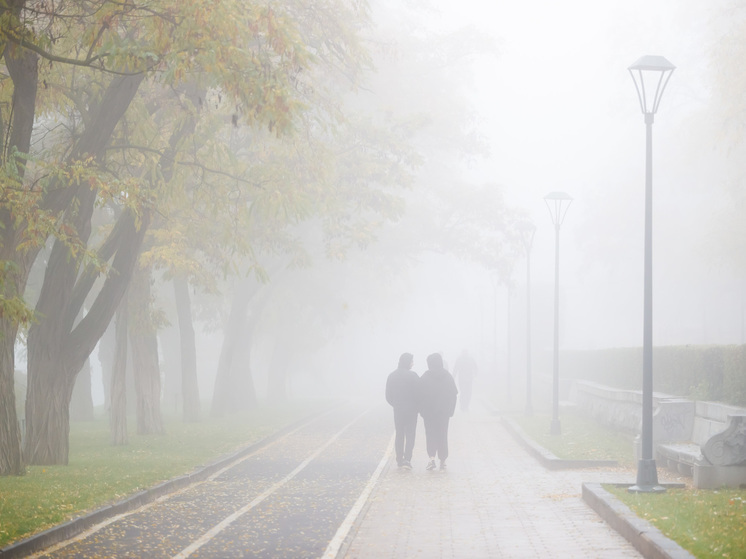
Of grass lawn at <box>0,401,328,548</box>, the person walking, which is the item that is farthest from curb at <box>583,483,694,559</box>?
the person walking

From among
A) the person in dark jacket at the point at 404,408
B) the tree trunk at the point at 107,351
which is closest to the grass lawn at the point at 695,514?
the person in dark jacket at the point at 404,408

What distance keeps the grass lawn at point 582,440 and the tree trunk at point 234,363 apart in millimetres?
10142

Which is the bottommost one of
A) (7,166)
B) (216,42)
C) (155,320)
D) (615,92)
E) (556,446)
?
(556,446)

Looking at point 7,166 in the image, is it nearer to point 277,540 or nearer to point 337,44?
point 277,540

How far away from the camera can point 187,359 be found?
31.3m

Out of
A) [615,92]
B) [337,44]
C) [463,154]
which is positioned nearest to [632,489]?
[337,44]

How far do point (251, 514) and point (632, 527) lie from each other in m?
4.59

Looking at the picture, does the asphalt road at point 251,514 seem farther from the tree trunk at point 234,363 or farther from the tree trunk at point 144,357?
the tree trunk at point 234,363

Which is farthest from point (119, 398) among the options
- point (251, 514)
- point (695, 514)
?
point (695, 514)

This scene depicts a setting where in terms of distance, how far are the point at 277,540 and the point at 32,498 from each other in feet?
11.6

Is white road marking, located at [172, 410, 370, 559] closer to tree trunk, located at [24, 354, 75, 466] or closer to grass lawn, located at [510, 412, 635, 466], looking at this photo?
tree trunk, located at [24, 354, 75, 466]

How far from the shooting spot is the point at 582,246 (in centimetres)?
6619

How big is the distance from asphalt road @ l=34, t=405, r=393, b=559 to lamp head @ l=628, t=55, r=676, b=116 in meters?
7.19

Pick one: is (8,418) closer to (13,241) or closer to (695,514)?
(13,241)
